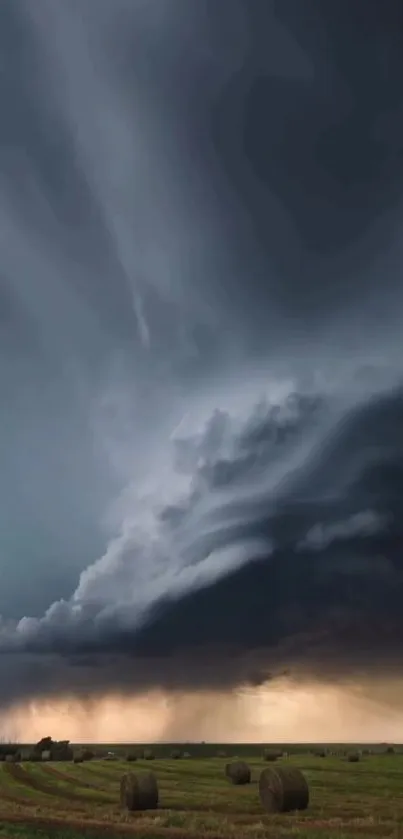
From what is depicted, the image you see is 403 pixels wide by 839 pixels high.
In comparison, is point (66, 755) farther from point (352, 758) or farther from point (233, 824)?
point (233, 824)

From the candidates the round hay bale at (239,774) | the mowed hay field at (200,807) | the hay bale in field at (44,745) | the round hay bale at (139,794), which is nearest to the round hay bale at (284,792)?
the mowed hay field at (200,807)

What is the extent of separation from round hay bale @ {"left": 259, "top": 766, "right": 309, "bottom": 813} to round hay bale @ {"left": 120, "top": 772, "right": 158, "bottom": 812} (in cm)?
511

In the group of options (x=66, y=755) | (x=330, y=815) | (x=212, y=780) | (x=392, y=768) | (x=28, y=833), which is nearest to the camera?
(x=28, y=833)

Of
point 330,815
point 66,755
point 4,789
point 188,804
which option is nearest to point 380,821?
point 330,815

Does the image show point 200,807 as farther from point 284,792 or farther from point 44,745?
point 44,745

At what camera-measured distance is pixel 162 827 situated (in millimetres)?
26406

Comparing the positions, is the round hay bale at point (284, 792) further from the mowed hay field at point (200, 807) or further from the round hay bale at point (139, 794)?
the round hay bale at point (139, 794)

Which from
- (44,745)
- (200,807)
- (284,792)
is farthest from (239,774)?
(44,745)

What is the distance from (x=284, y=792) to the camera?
3136 cm

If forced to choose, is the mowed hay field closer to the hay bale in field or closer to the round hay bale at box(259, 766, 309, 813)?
the round hay bale at box(259, 766, 309, 813)

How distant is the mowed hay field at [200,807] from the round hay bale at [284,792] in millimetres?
656

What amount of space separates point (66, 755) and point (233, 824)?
52.5 meters

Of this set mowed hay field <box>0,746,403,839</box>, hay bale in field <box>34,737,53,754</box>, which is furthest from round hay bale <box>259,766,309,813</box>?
hay bale in field <box>34,737,53,754</box>

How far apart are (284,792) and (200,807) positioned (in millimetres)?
3950
